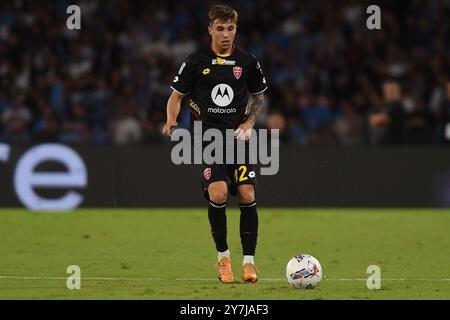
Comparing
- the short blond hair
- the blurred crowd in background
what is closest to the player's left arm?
the short blond hair

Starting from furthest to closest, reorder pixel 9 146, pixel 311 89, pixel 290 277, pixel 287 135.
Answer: pixel 311 89 → pixel 287 135 → pixel 9 146 → pixel 290 277

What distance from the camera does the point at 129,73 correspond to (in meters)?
20.4

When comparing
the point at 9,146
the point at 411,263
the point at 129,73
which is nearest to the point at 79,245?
the point at 411,263

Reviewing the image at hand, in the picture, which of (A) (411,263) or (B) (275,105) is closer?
(A) (411,263)

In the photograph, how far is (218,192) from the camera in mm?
9414

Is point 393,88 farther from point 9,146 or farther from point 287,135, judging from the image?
point 9,146

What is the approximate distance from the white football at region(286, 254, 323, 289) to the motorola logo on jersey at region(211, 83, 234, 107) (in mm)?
1605

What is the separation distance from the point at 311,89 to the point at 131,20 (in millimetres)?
4025

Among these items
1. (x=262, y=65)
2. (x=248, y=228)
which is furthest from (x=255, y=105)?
(x=262, y=65)

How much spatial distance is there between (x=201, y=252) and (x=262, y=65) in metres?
8.71

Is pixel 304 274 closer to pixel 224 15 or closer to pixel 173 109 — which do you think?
pixel 173 109

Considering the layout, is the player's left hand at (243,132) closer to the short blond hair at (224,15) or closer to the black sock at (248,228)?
the black sock at (248,228)

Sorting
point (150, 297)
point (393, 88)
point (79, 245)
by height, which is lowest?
point (150, 297)

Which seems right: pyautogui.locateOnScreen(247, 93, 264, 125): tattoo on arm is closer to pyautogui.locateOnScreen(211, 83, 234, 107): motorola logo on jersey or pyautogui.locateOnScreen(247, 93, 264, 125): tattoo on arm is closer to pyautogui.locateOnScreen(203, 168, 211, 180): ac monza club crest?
pyautogui.locateOnScreen(211, 83, 234, 107): motorola logo on jersey
